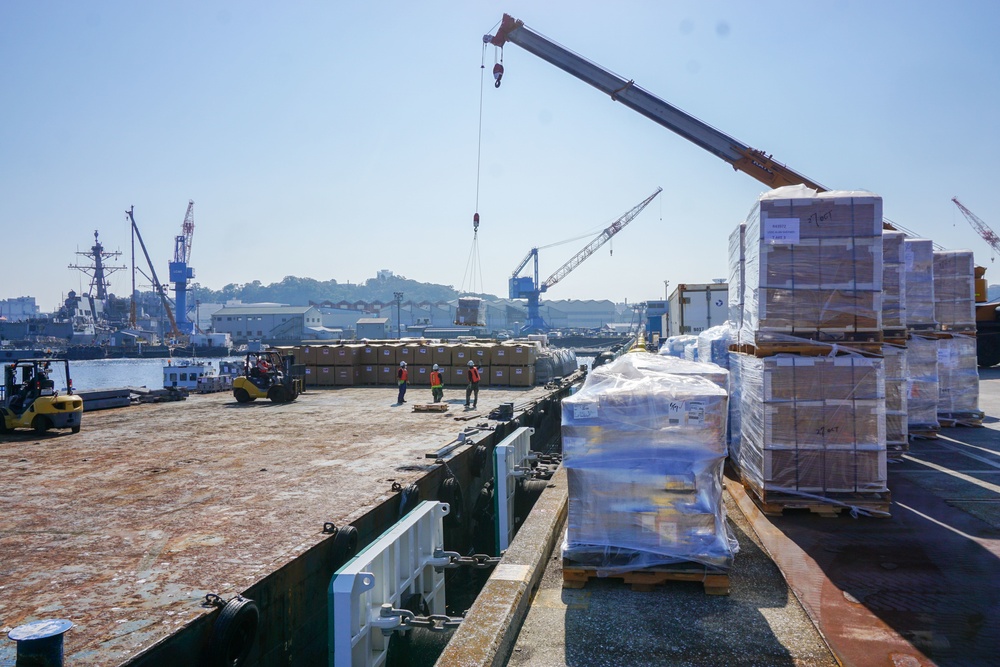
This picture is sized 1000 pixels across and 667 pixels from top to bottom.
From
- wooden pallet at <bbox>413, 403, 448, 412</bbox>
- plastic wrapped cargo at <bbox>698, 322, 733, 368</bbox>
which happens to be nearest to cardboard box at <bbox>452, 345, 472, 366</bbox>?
wooden pallet at <bbox>413, 403, 448, 412</bbox>

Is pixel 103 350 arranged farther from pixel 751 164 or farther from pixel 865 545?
pixel 865 545

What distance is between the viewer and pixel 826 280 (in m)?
7.05

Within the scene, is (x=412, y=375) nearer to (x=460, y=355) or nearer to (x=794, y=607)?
(x=460, y=355)

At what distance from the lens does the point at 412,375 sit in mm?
22406

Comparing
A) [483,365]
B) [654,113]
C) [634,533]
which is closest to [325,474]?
[634,533]

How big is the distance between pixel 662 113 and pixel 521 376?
30.9 feet

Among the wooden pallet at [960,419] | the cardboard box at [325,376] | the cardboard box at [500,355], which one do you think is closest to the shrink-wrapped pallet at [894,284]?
the wooden pallet at [960,419]

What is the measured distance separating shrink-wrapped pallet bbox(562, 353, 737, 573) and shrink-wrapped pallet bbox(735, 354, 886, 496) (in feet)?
6.60

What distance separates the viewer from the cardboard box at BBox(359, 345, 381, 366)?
22672 millimetres

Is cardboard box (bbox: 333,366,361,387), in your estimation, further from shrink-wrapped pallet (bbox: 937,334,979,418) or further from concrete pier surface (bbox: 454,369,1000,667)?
shrink-wrapped pallet (bbox: 937,334,979,418)

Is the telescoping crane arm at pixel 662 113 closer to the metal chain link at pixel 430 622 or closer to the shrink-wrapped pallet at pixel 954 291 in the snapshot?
the shrink-wrapped pallet at pixel 954 291

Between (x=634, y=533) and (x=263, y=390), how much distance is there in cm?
1511

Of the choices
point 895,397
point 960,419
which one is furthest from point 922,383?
point 895,397

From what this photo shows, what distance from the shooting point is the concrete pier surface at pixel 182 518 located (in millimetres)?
4461
